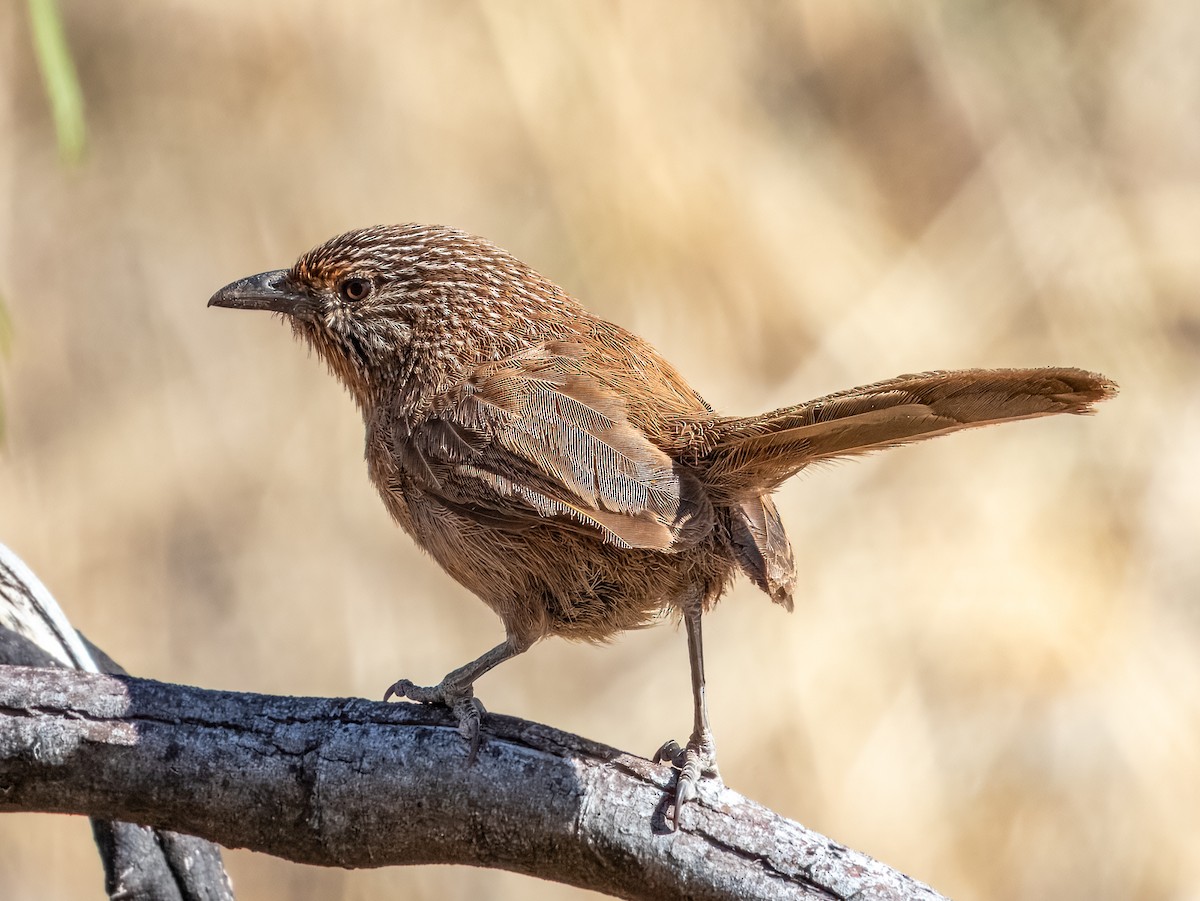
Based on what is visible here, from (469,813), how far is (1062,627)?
4072mm

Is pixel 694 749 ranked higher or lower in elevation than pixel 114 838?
higher

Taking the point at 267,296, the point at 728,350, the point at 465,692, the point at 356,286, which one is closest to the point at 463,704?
the point at 465,692

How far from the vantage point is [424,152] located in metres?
6.18

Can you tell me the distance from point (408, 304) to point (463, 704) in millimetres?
1121

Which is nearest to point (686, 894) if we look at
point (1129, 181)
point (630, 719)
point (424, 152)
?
point (630, 719)

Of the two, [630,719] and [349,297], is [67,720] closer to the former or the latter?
[349,297]

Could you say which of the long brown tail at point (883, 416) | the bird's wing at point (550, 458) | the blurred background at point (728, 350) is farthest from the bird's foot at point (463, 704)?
the blurred background at point (728, 350)

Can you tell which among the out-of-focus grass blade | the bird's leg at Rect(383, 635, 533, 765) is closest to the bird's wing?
the bird's leg at Rect(383, 635, 533, 765)

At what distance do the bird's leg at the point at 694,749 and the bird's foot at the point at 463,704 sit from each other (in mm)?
448

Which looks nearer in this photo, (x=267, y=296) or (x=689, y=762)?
(x=689, y=762)

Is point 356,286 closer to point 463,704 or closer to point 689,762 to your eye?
point 463,704

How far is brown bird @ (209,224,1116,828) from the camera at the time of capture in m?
2.63

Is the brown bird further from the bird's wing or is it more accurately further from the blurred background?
the blurred background

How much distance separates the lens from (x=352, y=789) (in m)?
2.73
